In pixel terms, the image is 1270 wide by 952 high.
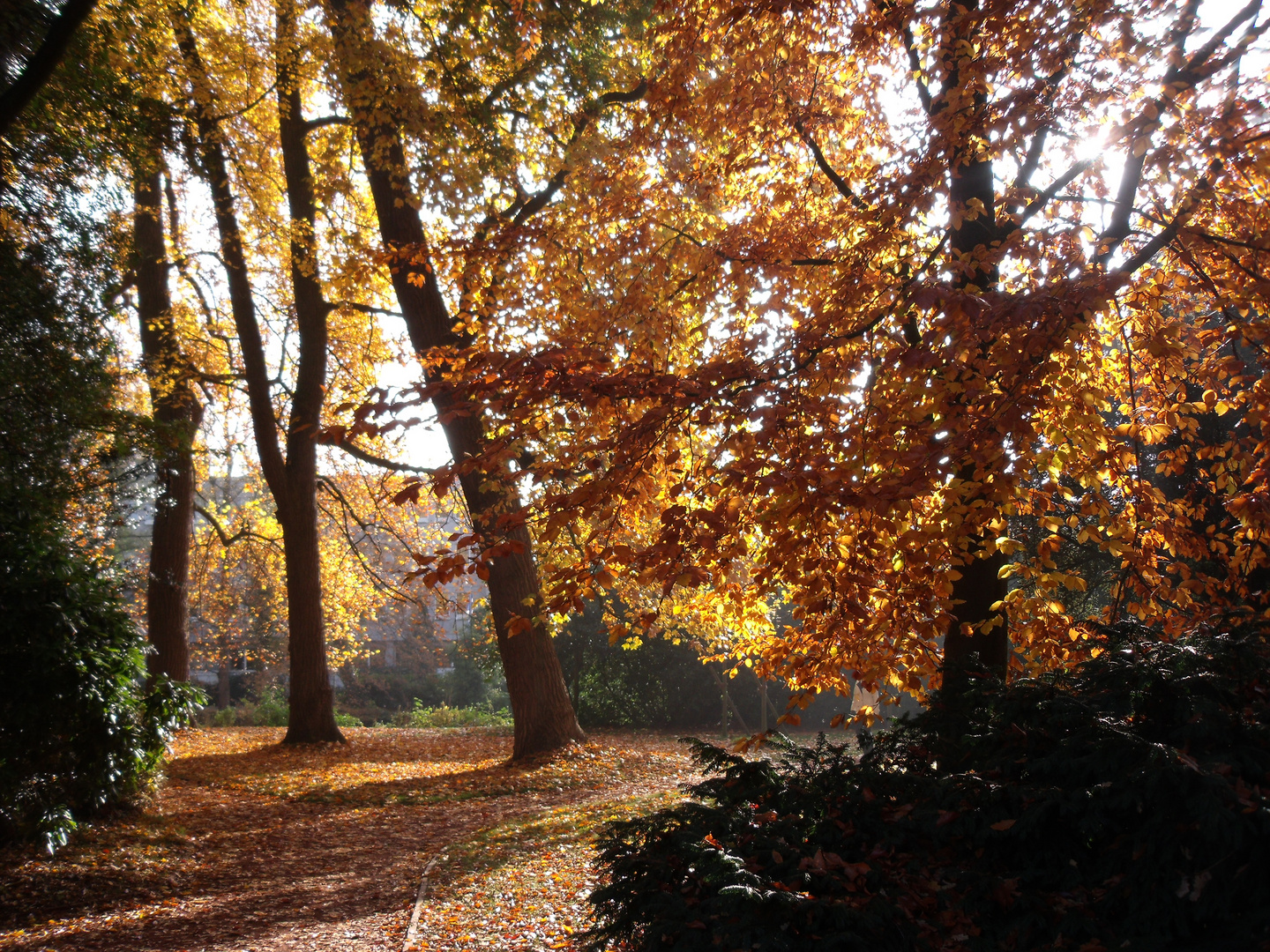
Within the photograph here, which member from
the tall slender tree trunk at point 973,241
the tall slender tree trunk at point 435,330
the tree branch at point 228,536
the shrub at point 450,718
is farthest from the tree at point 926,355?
the shrub at point 450,718

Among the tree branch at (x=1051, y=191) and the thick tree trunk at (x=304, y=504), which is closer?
the tree branch at (x=1051, y=191)

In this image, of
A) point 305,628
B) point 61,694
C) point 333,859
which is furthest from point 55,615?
point 305,628

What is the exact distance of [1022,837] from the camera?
2.73m

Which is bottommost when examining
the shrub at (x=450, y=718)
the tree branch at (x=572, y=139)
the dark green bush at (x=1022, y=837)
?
the shrub at (x=450, y=718)

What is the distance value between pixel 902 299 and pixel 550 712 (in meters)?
7.94

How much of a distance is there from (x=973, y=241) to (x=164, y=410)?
12966mm

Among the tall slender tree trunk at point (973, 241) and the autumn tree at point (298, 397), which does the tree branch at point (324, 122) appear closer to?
the autumn tree at point (298, 397)

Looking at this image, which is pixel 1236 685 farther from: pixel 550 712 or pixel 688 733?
pixel 688 733

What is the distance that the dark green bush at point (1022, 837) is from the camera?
231 centimetres

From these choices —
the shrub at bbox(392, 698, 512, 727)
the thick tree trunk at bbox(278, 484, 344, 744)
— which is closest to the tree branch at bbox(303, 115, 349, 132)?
the thick tree trunk at bbox(278, 484, 344, 744)

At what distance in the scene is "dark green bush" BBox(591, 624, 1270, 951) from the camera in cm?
231

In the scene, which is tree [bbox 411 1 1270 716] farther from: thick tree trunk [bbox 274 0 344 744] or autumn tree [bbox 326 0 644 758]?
thick tree trunk [bbox 274 0 344 744]

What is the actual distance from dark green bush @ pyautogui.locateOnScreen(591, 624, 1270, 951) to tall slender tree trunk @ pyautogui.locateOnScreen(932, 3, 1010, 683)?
4.21 feet

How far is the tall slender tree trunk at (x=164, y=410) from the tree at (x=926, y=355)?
29.3 ft
